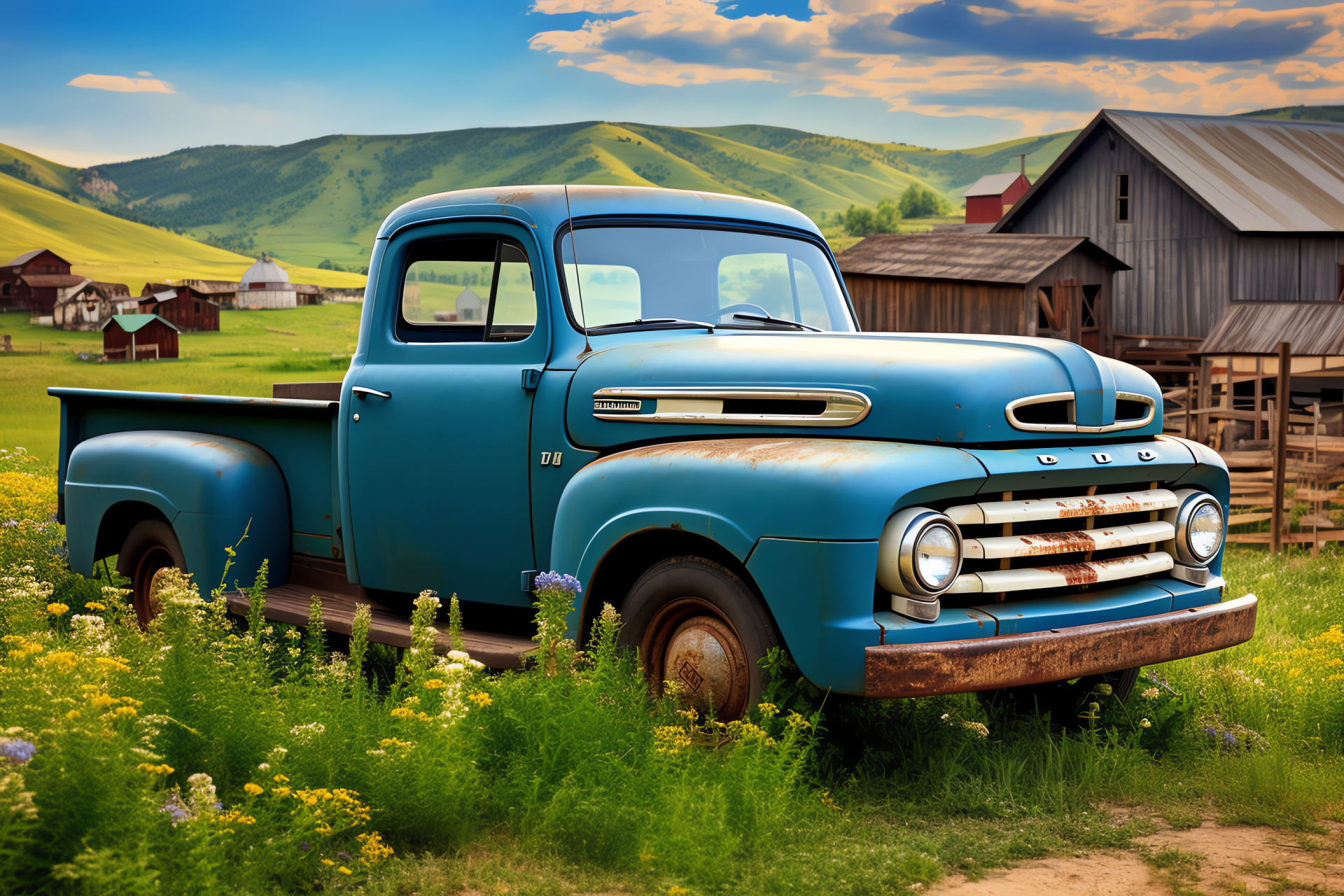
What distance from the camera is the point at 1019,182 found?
7669 cm

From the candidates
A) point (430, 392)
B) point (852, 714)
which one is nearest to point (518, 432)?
point (430, 392)

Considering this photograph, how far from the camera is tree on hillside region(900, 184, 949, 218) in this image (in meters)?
119

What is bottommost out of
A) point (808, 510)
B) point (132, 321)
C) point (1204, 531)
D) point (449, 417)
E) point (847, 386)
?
point (1204, 531)

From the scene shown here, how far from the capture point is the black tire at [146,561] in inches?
236

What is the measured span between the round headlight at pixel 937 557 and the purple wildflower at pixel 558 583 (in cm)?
115

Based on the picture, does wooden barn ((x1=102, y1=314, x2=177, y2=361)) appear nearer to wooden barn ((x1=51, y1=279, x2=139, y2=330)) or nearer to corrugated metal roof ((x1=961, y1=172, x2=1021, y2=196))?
wooden barn ((x1=51, y1=279, x2=139, y2=330))

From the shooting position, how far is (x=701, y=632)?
3902mm

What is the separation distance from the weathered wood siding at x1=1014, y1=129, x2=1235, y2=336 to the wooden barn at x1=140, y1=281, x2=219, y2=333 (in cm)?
4010

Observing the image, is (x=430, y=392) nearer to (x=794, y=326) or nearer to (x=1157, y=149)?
(x=794, y=326)

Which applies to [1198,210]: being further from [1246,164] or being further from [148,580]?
[148,580]

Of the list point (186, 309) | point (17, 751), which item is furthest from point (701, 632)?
point (186, 309)

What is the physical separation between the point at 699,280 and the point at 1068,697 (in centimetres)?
239

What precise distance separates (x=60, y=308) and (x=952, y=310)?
141 ft

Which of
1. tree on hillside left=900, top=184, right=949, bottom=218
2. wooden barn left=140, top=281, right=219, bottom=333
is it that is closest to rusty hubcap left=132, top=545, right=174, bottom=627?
Answer: wooden barn left=140, top=281, right=219, bottom=333
